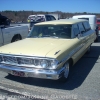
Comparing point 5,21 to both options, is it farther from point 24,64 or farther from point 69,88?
point 69,88

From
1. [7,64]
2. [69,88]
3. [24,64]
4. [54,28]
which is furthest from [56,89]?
[54,28]

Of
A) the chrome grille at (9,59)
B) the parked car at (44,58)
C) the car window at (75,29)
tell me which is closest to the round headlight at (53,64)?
the parked car at (44,58)

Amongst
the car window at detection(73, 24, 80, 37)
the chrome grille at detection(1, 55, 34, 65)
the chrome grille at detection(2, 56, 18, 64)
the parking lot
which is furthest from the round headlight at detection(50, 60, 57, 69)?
the car window at detection(73, 24, 80, 37)

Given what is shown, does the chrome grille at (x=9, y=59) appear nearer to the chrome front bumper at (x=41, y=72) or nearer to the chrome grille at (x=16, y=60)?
the chrome grille at (x=16, y=60)

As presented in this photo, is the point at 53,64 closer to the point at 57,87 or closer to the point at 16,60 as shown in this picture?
the point at 57,87

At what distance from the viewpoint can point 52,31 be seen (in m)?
5.41

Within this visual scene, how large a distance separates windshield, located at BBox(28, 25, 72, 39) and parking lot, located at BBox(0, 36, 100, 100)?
4.36 ft

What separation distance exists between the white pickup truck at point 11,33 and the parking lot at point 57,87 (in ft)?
8.06

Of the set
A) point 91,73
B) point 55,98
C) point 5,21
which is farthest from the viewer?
point 5,21

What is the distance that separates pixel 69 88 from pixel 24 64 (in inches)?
52.4

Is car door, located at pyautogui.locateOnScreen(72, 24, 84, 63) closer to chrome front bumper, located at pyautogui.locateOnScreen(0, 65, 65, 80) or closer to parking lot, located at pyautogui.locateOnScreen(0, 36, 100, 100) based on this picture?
parking lot, located at pyautogui.locateOnScreen(0, 36, 100, 100)

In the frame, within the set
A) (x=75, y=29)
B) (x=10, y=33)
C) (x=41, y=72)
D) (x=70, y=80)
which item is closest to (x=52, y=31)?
(x=75, y=29)

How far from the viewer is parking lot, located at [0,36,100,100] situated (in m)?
3.71

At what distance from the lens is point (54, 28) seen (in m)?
5.40
